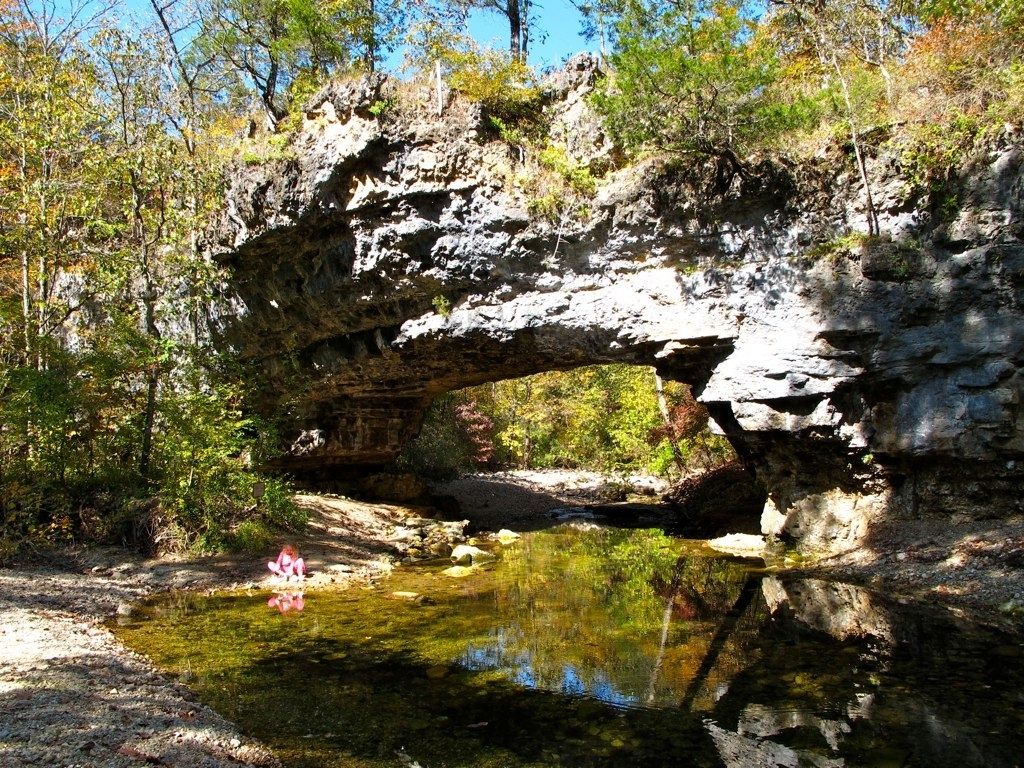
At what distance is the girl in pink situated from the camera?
37.3 feet

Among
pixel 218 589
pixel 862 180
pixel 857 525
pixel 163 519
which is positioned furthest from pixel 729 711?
pixel 163 519

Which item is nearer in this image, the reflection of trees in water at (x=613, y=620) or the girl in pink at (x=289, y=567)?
the reflection of trees in water at (x=613, y=620)

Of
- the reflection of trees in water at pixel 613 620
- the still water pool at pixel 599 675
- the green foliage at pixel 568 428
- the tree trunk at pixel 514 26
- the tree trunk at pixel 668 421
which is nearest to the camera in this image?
the still water pool at pixel 599 675

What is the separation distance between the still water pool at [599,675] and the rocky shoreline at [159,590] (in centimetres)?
47

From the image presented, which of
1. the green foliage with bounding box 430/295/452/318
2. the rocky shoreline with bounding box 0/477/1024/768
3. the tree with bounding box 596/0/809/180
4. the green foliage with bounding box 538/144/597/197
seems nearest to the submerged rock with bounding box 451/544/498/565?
the rocky shoreline with bounding box 0/477/1024/768

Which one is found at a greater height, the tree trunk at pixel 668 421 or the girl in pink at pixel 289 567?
the tree trunk at pixel 668 421

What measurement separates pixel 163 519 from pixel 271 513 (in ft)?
6.54

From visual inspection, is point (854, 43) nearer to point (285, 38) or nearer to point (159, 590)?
point (285, 38)

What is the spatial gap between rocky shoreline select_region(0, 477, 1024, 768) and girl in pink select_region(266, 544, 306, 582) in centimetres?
24

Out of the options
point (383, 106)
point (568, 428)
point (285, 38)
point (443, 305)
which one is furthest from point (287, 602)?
point (568, 428)

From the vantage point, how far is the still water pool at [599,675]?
5043 mm

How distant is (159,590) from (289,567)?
1.98m

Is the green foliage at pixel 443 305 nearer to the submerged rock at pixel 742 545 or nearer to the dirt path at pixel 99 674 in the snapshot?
the dirt path at pixel 99 674

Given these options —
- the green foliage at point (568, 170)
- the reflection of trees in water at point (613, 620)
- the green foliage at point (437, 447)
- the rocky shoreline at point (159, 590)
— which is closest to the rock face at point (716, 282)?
the green foliage at point (568, 170)
